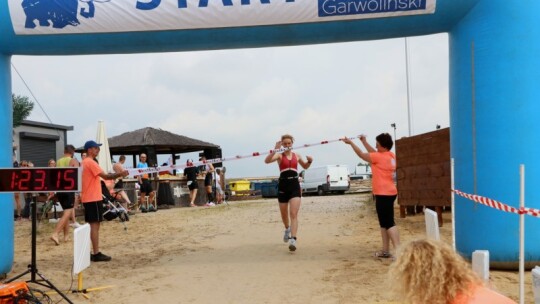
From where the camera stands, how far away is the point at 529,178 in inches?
230

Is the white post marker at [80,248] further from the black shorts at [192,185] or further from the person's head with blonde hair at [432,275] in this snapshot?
the black shorts at [192,185]

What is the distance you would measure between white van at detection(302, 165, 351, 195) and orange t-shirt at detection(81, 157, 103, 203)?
2299cm

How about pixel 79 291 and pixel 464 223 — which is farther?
pixel 464 223

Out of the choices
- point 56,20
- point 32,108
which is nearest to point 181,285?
point 56,20

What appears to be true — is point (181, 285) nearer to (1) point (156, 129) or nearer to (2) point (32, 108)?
(1) point (156, 129)

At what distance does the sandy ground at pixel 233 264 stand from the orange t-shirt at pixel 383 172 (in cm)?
99

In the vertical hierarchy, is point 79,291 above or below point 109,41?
below

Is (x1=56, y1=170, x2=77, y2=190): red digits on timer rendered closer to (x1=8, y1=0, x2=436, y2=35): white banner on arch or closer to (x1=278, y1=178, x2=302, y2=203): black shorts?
(x1=8, y1=0, x2=436, y2=35): white banner on arch

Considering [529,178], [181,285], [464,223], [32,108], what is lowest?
[181,285]

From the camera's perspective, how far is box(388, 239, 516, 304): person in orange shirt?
6.93 ft

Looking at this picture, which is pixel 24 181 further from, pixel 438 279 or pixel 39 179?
pixel 438 279

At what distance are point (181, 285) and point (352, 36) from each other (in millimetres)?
3805

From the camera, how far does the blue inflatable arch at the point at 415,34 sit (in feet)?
19.4

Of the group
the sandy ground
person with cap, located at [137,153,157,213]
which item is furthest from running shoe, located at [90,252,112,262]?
person with cap, located at [137,153,157,213]
